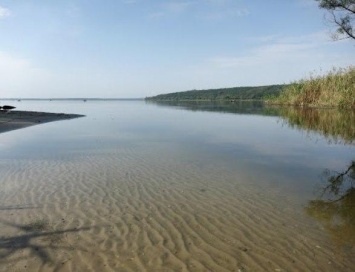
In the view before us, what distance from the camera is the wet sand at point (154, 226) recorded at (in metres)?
6.50

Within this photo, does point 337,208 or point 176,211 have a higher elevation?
point 176,211

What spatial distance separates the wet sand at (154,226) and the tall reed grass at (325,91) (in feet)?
146

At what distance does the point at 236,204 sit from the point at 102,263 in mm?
4615

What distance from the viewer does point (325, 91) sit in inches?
2244

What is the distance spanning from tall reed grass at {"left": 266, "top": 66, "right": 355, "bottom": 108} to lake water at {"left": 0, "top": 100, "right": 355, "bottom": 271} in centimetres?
3670

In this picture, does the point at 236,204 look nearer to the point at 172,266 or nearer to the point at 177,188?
the point at 177,188

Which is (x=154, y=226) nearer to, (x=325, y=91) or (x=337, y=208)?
(x=337, y=208)

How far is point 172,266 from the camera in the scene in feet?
20.7

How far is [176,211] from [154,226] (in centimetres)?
116

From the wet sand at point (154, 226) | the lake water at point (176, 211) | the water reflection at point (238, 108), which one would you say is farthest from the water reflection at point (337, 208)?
the water reflection at point (238, 108)

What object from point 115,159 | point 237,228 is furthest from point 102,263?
point 115,159

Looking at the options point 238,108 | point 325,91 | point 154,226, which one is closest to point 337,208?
point 154,226

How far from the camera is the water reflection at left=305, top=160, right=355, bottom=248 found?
7.84 m

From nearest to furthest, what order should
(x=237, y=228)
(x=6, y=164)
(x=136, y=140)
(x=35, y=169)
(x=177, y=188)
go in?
(x=237, y=228)
(x=177, y=188)
(x=35, y=169)
(x=6, y=164)
(x=136, y=140)
